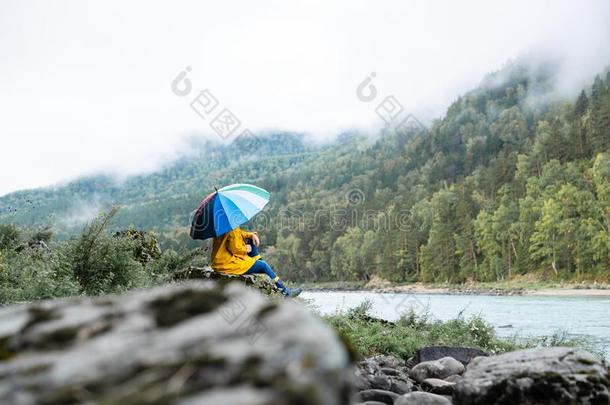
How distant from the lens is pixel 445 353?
1035 centimetres

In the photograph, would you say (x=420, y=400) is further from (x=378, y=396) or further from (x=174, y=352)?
(x=174, y=352)

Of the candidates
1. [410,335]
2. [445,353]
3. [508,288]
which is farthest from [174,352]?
[508,288]

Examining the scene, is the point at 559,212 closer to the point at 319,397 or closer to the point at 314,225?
the point at 314,225

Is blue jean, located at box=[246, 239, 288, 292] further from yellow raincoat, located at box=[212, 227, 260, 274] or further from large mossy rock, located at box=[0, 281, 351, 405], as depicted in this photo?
large mossy rock, located at box=[0, 281, 351, 405]

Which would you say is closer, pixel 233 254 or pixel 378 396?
pixel 378 396

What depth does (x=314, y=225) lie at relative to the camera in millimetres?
143250

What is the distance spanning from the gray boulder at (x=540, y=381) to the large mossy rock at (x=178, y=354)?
4.53 m

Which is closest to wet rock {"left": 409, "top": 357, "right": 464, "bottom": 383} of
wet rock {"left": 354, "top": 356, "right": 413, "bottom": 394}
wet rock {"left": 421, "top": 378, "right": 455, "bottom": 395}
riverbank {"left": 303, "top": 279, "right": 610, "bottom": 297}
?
wet rock {"left": 354, "top": 356, "right": 413, "bottom": 394}

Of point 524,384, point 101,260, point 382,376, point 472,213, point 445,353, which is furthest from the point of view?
point 472,213

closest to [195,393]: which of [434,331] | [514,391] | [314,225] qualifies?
[514,391]

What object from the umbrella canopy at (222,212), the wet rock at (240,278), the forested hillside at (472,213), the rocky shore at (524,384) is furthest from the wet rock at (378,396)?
the forested hillside at (472,213)

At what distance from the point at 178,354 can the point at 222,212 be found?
690 cm

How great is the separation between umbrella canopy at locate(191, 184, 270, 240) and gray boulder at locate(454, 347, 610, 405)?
3937mm

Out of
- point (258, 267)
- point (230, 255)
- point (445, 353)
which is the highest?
point (230, 255)
